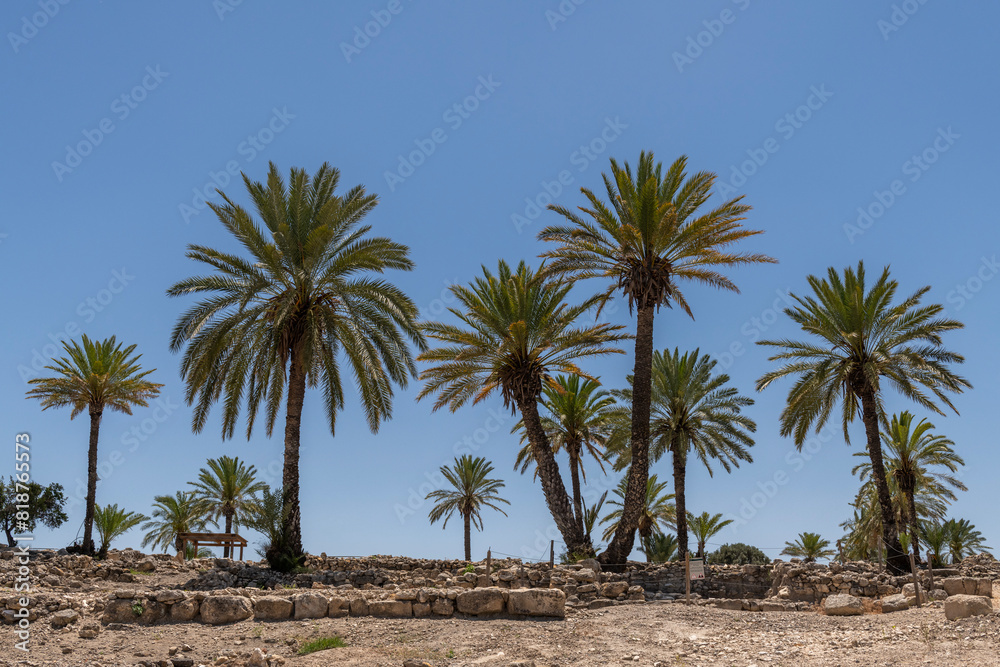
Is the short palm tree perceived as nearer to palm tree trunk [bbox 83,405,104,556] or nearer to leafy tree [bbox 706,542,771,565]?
palm tree trunk [bbox 83,405,104,556]

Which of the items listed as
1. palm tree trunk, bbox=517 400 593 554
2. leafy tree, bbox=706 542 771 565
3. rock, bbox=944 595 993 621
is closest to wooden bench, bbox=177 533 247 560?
palm tree trunk, bbox=517 400 593 554

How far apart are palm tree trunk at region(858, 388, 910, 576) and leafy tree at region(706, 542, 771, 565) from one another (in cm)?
2956

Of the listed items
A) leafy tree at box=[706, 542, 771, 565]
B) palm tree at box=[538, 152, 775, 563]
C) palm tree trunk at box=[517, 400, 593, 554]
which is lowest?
leafy tree at box=[706, 542, 771, 565]

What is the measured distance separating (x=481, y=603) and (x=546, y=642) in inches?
64.5

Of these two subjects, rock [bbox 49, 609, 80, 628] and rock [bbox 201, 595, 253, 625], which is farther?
rock [bbox 201, 595, 253, 625]

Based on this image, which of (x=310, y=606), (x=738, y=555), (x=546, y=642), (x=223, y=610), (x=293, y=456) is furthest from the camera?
(x=738, y=555)

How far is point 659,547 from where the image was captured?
38.4 metres

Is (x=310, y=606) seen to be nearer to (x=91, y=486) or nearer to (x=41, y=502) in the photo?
(x=91, y=486)

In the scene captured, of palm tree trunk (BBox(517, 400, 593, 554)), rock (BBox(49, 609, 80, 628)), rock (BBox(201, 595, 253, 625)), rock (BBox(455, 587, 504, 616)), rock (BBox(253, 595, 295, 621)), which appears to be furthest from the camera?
palm tree trunk (BBox(517, 400, 593, 554))

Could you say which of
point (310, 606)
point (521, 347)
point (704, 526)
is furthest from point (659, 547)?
point (310, 606)

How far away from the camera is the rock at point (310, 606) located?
11078 mm

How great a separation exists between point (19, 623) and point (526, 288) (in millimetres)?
14799

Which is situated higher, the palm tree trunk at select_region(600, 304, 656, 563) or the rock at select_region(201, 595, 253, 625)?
the palm tree trunk at select_region(600, 304, 656, 563)

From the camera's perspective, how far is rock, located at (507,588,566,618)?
11.1 meters
